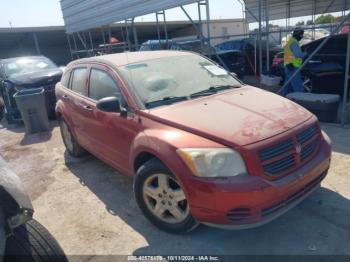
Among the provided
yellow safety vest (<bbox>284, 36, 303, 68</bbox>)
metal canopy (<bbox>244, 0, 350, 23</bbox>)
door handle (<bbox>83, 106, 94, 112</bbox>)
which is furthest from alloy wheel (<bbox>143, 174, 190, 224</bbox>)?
metal canopy (<bbox>244, 0, 350, 23</bbox>)

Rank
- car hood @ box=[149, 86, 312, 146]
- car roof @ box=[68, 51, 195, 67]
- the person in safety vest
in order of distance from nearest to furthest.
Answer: car hood @ box=[149, 86, 312, 146], car roof @ box=[68, 51, 195, 67], the person in safety vest

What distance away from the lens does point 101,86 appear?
13.7 ft

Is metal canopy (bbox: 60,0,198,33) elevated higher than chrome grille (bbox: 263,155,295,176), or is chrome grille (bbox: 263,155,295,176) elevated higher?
metal canopy (bbox: 60,0,198,33)

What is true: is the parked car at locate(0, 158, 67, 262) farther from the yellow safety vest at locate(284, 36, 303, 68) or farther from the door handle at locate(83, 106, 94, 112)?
the yellow safety vest at locate(284, 36, 303, 68)

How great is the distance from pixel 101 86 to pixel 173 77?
98 centimetres

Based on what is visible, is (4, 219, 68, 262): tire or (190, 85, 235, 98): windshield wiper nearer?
(4, 219, 68, 262): tire

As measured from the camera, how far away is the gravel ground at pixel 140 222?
3002mm

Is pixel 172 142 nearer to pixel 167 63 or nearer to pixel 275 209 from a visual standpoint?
pixel 275 209

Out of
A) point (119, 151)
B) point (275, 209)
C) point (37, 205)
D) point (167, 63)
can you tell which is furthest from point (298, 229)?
point (37, 205)

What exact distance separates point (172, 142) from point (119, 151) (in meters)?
1.14

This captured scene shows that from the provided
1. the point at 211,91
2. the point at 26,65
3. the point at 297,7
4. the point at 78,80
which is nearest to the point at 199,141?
the point at 211,91

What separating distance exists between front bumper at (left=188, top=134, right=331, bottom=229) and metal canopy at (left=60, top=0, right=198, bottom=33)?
5.49 m

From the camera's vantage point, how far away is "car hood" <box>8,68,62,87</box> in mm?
8648

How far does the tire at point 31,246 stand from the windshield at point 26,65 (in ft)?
27.3
